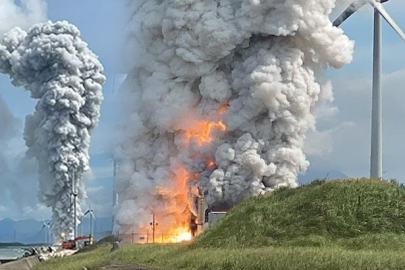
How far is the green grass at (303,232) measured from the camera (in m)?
30.0

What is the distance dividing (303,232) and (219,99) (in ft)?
106

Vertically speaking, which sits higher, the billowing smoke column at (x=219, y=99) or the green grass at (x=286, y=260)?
the billowing smoke column at (x=219, y=99)

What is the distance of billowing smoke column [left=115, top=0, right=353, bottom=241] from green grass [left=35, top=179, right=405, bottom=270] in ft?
72.2

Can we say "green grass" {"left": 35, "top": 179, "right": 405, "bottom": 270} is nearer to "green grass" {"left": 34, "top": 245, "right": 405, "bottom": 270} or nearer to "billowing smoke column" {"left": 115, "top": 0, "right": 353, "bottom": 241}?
"green grass" {"left": 34, "top": 245, "right": 405, "bottom": 270}

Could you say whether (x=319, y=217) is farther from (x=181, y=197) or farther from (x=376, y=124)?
(x=181, y=197)

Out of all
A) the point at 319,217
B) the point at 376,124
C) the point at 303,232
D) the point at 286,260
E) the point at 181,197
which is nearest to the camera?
the point at 286,260

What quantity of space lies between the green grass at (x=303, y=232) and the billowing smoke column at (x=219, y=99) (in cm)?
2202

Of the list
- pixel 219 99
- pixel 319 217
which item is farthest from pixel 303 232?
pixel 219 99

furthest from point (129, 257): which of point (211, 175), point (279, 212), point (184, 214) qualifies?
point (184, 214)

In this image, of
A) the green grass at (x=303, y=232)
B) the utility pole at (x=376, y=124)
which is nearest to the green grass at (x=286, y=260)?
the green grass at (x=303, y=232)

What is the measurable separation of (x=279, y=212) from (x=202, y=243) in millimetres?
4351

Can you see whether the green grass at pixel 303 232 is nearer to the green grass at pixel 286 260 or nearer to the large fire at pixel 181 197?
the green grass at pixel 286 260

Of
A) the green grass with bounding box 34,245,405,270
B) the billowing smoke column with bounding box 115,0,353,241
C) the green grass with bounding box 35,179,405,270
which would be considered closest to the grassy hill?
the green grass with bounding box 35,179,405,270

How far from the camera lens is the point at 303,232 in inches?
1430
